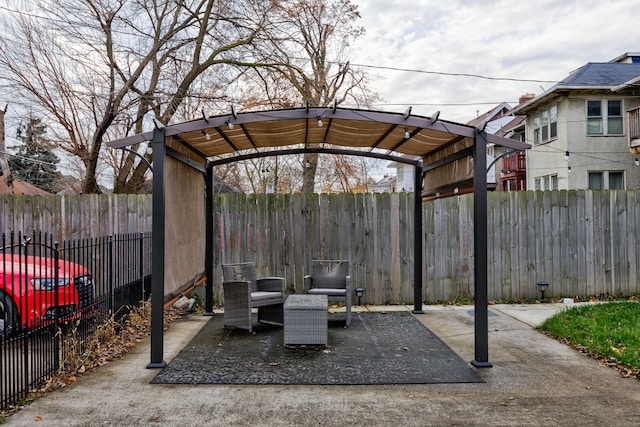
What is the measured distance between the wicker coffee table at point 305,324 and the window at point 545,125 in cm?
1461

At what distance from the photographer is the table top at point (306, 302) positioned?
562cm


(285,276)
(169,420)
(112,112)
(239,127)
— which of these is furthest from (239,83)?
(169,420)

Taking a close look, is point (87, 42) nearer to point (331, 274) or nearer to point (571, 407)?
point (331, 274)

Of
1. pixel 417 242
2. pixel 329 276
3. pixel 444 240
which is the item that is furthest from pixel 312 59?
pixel 329 276

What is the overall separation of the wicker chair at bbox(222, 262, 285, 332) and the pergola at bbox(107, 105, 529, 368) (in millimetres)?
553

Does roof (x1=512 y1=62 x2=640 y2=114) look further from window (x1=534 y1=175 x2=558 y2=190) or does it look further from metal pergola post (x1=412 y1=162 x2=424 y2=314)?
metal pergola post (x1=412 y1=162 x2=424 y2=314)

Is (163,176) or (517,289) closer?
(163,176)

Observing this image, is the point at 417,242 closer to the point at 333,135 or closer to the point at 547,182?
the point at 333,135

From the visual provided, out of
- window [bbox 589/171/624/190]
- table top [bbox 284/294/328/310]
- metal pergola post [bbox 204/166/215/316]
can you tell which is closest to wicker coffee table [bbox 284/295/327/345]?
table top [bbox 284/294/328/310]

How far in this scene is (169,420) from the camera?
3559mm

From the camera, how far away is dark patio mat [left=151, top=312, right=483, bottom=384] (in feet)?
14.8

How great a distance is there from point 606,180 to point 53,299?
1671 centimetres

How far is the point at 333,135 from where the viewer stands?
21.8ft

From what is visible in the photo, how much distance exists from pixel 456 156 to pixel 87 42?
8.24 metres
